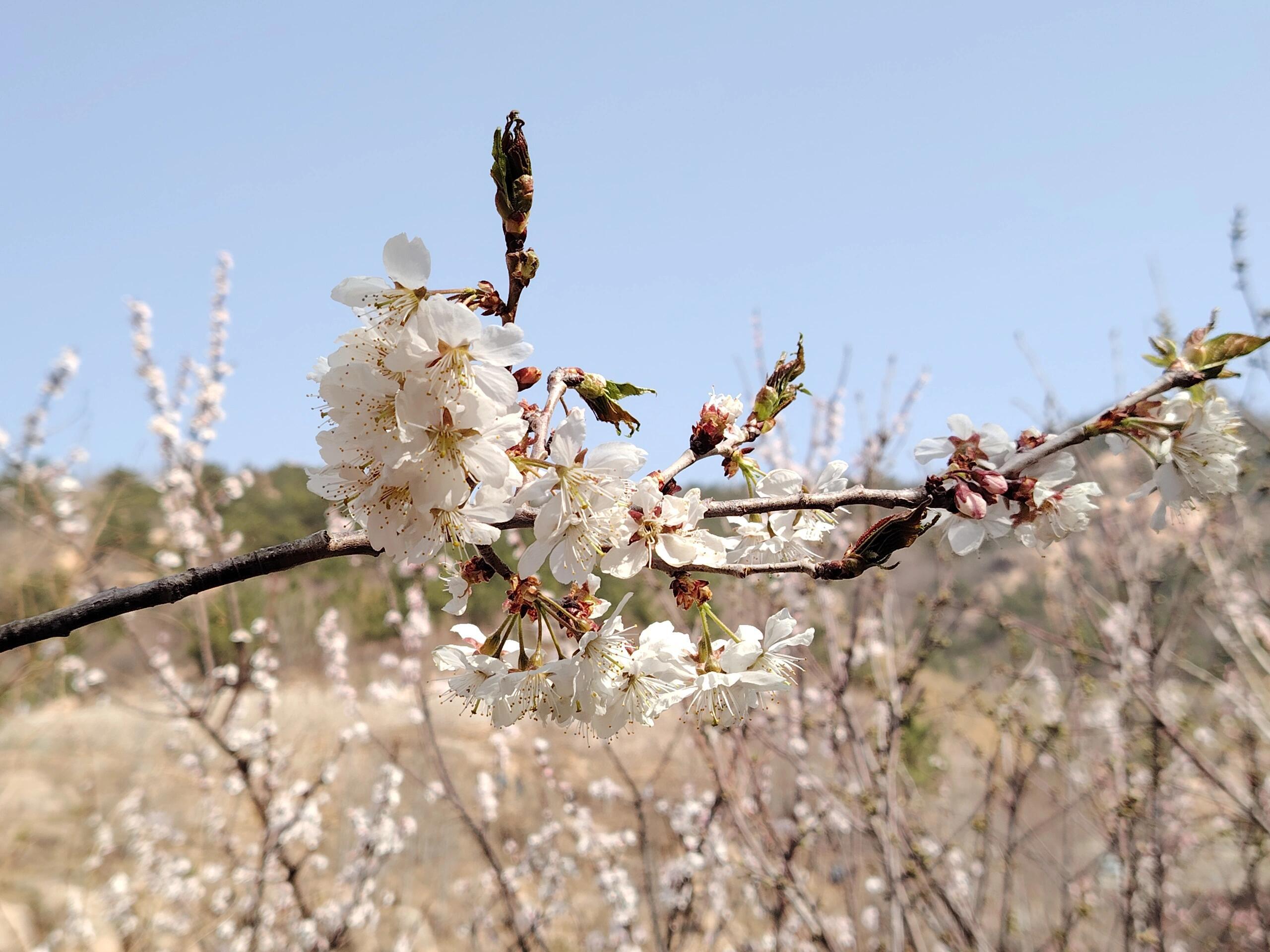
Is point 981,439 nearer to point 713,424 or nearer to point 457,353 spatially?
point 713,424

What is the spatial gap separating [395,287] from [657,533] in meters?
0.42

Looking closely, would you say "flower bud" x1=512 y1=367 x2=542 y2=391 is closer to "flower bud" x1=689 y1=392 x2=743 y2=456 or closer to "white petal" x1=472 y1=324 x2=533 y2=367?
"white petal" x1=472 y1=324 x2=533 y2=367

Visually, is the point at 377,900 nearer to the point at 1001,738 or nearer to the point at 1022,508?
the point at 1001,738

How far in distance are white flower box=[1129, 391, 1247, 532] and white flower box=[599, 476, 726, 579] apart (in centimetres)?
70

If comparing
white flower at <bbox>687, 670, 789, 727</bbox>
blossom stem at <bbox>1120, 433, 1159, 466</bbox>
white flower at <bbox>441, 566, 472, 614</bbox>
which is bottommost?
white flower at <bbox>687, 670, 789, 727</bbox>

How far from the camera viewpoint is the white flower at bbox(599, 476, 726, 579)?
0.81 meters

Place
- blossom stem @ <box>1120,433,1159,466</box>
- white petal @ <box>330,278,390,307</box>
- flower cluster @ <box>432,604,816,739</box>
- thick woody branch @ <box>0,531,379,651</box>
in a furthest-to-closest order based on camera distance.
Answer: blossom stem @ <box>1120,433,1159,466</box>, flower cluster @ <box>432,604,816,739</box>, white petal @ <box>330,278,390,307</box>, thick woody branch @ <box>0,531,379,651</box>

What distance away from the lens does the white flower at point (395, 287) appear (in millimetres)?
764

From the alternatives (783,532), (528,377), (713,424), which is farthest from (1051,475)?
(528,377)

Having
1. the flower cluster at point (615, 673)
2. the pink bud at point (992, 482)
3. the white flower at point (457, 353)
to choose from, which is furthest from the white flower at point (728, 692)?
the white flower at point (457, 353)

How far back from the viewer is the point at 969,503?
855mm

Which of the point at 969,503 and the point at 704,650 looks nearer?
the point at 969,503

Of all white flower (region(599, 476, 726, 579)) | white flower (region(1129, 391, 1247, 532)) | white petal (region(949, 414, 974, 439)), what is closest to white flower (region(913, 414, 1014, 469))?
white petal (region(949, 414, 974, 439))

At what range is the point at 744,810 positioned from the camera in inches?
104
